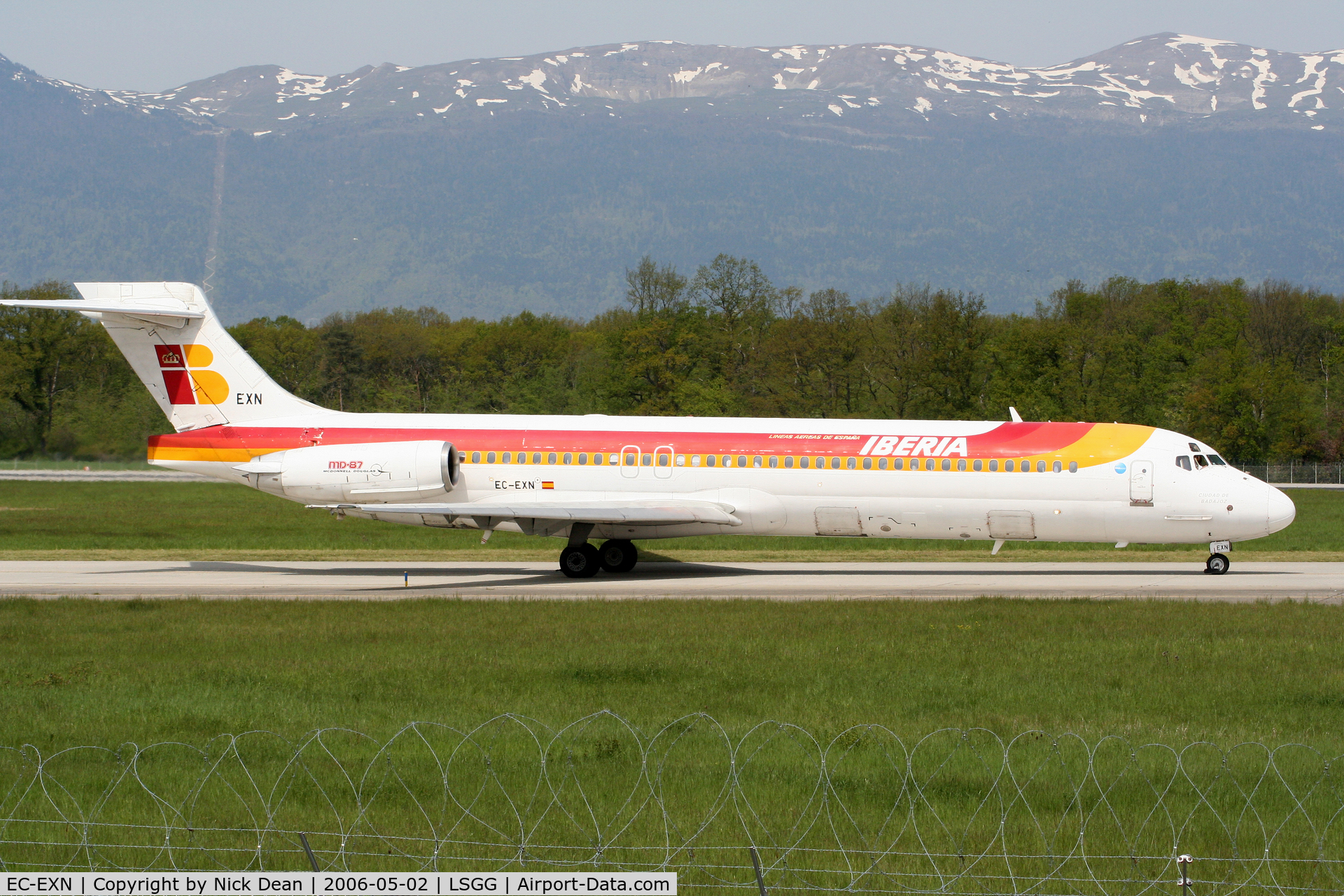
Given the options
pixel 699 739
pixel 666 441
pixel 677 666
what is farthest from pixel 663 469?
pixel 699 739

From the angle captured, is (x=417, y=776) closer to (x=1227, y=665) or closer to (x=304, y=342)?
(x=1227, y=665)

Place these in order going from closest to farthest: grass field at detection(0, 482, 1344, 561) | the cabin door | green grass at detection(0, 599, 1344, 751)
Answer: green grass at detection(0, 599, 1344, 751), the cabin door, grass field at detection(0, 482, 1344, 561)

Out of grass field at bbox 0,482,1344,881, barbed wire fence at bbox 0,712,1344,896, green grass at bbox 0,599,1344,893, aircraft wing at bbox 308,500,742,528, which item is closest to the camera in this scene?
barbed wire fence at bbox 0,712,1344,896

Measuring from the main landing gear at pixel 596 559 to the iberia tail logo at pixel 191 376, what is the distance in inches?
353

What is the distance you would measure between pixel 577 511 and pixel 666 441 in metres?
2.78

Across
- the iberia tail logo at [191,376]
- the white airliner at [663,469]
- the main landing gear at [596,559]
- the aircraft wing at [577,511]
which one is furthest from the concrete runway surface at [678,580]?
the iberia tail logo at [191,376]

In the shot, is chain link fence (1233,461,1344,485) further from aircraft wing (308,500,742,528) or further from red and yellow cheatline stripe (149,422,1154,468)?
aircraft wing (308,500,742,528)

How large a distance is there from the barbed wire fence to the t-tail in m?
18.0

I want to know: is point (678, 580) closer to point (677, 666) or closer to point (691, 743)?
point (677, 666)

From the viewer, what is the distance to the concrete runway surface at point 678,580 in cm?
2405

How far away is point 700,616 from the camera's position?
20.1 meters

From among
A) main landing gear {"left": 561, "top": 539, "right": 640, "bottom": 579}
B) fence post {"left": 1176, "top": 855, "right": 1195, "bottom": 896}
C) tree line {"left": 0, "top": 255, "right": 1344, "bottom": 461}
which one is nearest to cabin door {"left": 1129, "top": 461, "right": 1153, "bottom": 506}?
main landing gear {"left": 561, "top": 539, "right": 640, "bottom": 579}

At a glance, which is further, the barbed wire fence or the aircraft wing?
the aircraft wing

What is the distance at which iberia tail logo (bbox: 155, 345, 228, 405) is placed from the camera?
28.4 meters
